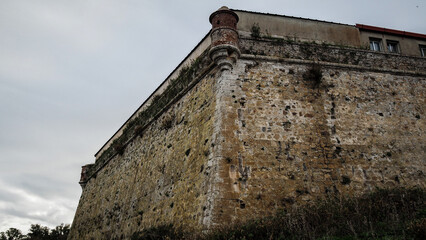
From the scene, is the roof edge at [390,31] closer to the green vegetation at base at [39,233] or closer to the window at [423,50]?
the window at [423,50]

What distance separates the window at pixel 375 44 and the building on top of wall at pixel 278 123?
46 mm

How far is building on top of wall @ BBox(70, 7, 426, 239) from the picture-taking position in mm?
8820

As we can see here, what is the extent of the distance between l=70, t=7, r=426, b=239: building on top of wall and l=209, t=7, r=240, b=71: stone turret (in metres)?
0.04

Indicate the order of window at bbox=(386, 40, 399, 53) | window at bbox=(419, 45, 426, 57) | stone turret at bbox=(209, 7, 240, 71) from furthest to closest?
window at bbox=(419, 45, 426, 57) → window at bbox=(386, 40, 399, 53) → stone turret at bbox=(209, 7, 240, 71)

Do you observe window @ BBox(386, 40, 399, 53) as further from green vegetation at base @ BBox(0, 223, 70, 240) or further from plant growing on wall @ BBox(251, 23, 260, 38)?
green vegetation at base @ BBox(0, 223, 70, 240)

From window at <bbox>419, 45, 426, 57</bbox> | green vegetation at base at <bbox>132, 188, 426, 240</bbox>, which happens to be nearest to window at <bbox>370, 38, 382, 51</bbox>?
window at <bbox>419, 45, 426, 57</bbox>

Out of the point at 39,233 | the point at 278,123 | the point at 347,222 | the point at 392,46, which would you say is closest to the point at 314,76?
the point at 278,123

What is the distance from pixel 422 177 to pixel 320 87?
431cm

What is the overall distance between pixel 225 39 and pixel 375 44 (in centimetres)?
703

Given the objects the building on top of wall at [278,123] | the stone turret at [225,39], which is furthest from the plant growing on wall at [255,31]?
the stone turret at [225,39]

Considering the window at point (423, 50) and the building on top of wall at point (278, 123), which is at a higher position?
the window at point (423, 50)

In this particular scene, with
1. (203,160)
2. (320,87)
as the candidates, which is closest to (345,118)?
(320,87)

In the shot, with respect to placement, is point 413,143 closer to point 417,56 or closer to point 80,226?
point 417,56

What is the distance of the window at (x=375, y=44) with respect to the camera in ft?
42.4
